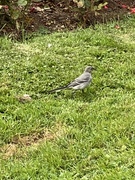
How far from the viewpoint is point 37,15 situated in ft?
28.7

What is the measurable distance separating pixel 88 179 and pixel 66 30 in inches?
194

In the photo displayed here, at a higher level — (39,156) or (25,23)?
(25,23)

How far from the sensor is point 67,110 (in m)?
5.17

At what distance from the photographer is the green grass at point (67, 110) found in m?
4.08

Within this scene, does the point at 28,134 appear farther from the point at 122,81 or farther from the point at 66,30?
the point at 66,30

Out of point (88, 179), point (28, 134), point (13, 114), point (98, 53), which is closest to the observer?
point (88, 179)

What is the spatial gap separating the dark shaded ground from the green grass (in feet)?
1.59

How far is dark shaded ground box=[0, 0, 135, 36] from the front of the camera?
838 centimetres

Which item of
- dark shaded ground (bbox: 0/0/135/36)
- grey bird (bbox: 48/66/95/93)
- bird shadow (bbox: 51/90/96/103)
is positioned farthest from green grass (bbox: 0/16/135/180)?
dark shaded ground (bbox: 0/0/135/36)

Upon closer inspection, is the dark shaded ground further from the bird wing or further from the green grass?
the bird wing


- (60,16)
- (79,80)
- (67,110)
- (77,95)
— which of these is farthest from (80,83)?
(60,16)

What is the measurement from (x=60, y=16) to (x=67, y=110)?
407 cm

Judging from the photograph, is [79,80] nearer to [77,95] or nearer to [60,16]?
[77,95]

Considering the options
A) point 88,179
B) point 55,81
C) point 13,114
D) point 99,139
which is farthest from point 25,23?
point 88,179
